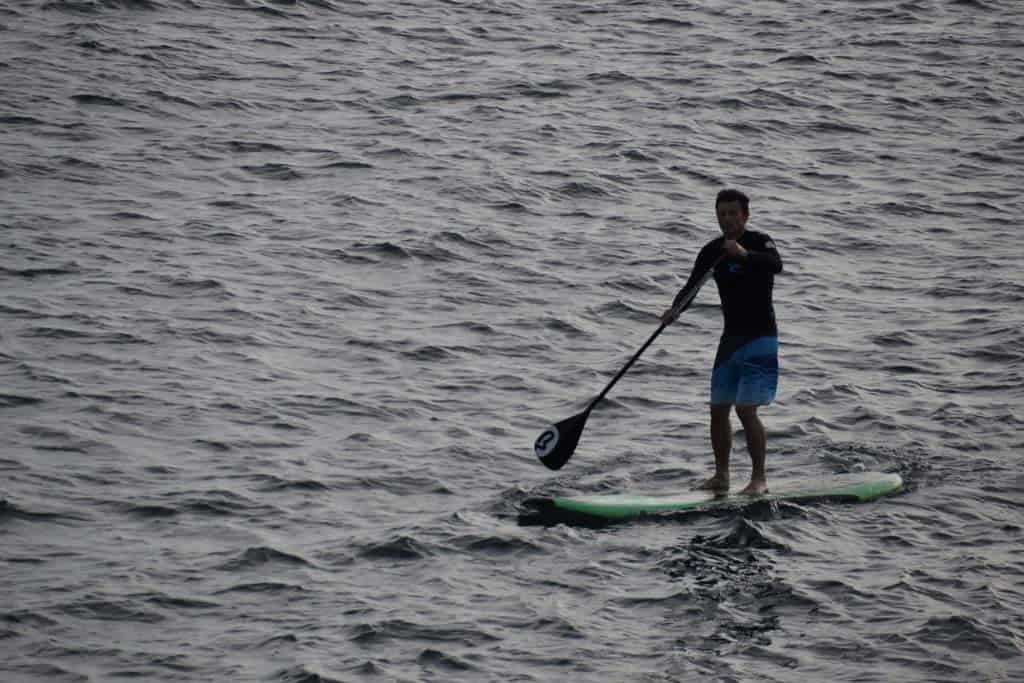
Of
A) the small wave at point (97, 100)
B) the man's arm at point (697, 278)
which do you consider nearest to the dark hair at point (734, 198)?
the man's arm at point (697, 278)

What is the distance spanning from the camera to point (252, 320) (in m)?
13.5

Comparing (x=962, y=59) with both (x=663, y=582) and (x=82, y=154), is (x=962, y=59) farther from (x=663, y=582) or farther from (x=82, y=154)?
(x=663, y=582)

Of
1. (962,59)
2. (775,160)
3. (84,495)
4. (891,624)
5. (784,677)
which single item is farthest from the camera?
(962,59)

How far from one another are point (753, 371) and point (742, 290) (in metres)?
0.54

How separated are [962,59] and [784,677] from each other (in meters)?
17.8

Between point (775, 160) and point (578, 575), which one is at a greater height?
point (775, 160)

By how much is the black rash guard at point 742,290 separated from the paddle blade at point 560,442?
40.8 inches

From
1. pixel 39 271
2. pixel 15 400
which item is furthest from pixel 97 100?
pixel 15 400

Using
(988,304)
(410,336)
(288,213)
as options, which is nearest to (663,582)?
(410,336)

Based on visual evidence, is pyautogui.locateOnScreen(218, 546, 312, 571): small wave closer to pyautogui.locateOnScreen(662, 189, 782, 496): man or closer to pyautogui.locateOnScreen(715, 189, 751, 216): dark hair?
pyautogui.locateOnScreen(662, 189, 782, 496): man

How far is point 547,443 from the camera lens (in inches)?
403

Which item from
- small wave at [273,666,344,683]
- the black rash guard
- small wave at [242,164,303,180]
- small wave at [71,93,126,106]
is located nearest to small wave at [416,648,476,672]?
small wave at [273,666,344,683]

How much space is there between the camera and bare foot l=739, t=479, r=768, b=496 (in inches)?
397

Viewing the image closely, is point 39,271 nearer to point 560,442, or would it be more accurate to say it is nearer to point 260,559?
point 260,559
